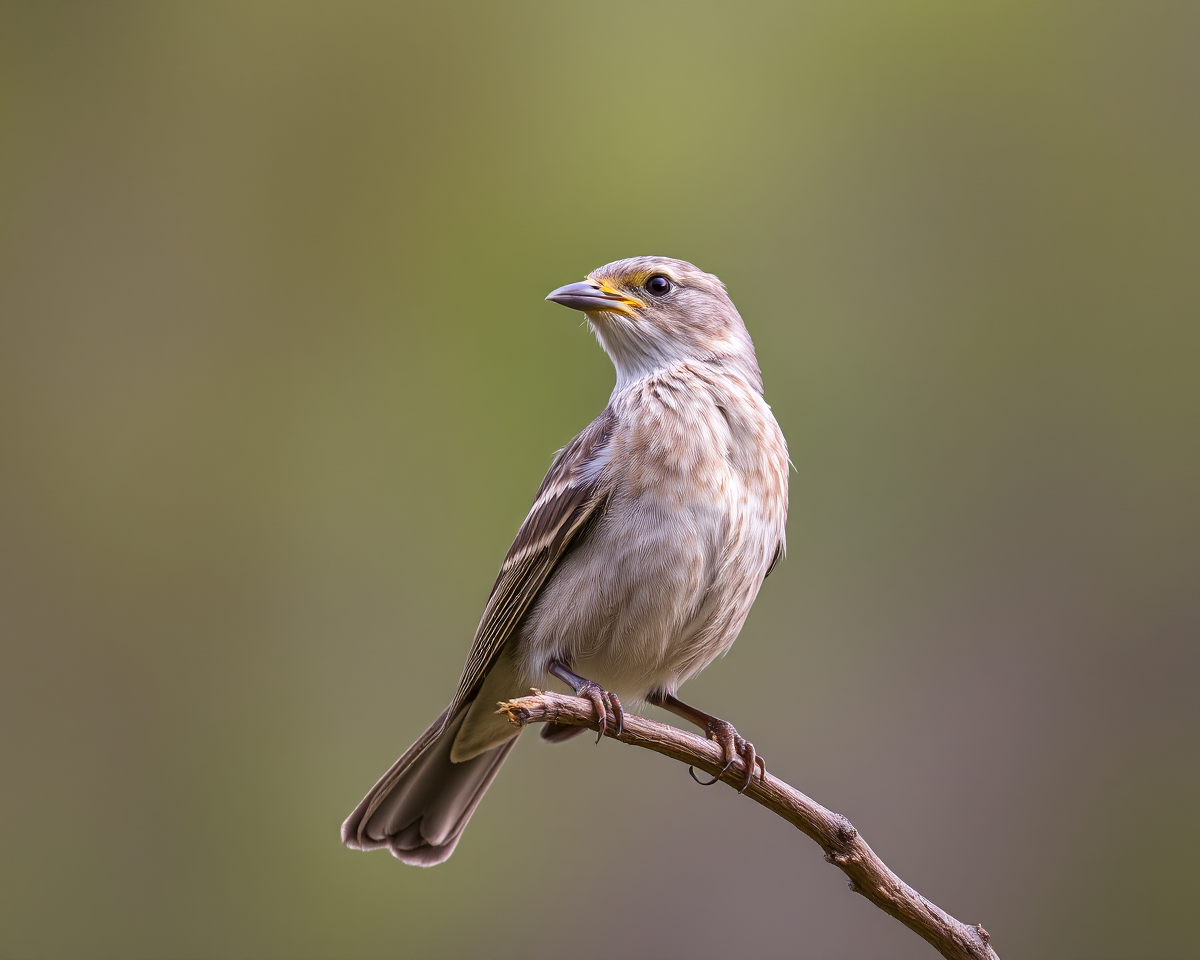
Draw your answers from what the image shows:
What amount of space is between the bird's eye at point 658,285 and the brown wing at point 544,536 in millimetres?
713

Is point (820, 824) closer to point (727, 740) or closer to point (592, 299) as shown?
point (727, 740)

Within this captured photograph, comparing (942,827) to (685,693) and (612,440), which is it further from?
(612,440)

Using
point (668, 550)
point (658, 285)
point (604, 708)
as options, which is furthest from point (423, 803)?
point (658, 285)

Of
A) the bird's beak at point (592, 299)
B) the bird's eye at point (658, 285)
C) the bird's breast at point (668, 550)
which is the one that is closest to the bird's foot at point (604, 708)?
the bird's breast at point (668, 550)

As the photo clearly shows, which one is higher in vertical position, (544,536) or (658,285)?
(658,285)

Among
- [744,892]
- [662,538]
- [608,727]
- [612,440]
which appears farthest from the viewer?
[744,892]

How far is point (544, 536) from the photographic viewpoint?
4.58 meters

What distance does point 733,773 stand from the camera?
409cm

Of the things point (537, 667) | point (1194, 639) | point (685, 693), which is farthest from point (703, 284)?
point (1194, 639)

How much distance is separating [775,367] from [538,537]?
4.47 m

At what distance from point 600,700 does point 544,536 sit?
2.58ft

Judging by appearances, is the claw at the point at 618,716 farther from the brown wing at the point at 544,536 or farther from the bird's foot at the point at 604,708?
the brown wing at the point at 544,536

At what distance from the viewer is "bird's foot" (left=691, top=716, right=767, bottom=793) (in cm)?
408

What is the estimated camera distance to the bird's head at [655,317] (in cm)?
512
